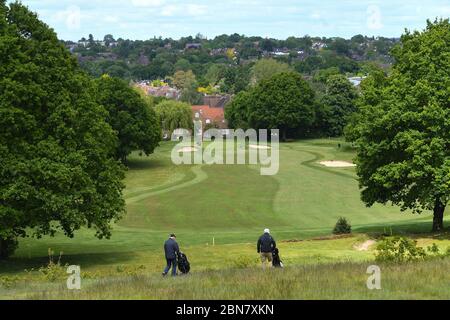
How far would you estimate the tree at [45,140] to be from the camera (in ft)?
119

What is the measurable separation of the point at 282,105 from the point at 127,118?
53.9 metres

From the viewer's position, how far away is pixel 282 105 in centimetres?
14625

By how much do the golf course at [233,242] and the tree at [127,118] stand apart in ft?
11.3

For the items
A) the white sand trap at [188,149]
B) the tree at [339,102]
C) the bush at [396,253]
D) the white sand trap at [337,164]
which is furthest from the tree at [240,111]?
the bush at [396,253]

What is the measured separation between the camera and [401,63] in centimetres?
4900

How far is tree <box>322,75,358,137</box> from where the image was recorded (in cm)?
14925

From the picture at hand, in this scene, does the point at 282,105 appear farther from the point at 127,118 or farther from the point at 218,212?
the point at 218,212

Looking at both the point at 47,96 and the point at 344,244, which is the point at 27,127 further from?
the point at 344,244

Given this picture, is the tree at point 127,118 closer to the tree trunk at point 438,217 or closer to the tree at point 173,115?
the tree at point 173,115

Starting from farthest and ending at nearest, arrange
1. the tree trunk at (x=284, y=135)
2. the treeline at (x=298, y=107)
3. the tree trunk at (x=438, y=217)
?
the tree trunk at (x=284, y=135), the treeline at (x=298, y=107), the tree trunk at (x=438, y=217)

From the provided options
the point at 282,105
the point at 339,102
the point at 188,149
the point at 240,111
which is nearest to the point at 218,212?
the point at 188,149

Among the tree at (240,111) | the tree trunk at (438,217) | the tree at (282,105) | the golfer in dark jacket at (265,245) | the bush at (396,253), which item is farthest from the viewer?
the tree at (240,111)

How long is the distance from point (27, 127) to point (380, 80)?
82.1 ft
